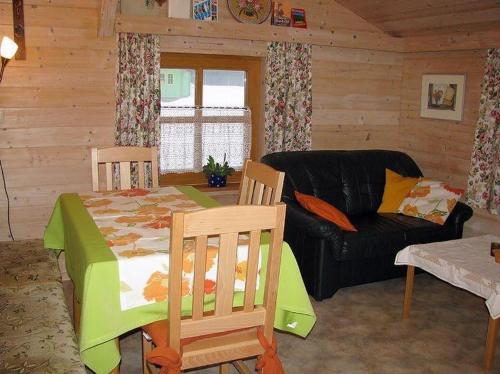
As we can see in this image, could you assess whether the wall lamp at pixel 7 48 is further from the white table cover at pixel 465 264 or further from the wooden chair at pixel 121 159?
the white table cover at pixel 465 264

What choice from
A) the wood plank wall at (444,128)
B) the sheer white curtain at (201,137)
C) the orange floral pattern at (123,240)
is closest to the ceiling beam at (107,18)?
the sheer white curtain at (201,137)

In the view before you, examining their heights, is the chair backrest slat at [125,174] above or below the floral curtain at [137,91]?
below

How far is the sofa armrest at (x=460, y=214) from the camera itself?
402 centimetres

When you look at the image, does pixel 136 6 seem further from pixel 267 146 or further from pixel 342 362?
pixel 342 362

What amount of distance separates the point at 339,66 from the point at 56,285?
333 cm

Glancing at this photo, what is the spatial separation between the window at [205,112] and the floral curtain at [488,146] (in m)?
1.89

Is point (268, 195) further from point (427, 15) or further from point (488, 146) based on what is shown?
point (427, 15)

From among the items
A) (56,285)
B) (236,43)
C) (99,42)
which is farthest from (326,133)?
(56,285)

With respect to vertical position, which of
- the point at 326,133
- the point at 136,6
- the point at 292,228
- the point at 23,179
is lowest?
the point at 292,228

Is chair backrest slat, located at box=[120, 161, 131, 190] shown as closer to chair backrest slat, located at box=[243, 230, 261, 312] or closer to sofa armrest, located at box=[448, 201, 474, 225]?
chair backrest slat, located at box=[243, 230, 261, 312]

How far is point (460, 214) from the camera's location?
4023 millimetres

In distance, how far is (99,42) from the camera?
12.8 feet

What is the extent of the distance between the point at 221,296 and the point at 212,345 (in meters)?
0.23

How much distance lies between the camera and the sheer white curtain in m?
4.44
